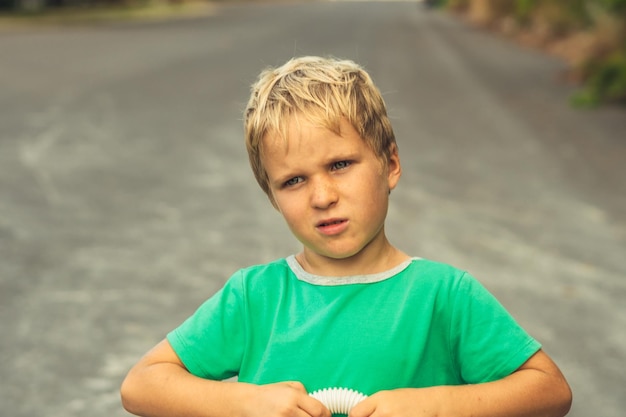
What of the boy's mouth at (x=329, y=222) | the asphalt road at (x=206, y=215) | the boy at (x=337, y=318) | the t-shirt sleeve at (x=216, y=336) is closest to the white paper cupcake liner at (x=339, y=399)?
the boy at (x=337, y=318)

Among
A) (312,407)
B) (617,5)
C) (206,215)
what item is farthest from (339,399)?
(617,5)

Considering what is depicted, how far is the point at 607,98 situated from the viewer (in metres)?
14.3

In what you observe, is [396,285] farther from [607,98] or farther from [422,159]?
[607,98]

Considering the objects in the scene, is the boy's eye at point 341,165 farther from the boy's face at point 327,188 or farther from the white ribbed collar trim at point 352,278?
the white ribbed collar trim at point 352,278

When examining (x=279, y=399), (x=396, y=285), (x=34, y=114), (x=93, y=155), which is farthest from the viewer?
(x=34, y=114)

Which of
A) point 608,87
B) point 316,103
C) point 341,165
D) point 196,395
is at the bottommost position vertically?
point 608,87

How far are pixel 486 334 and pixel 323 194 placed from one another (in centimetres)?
43

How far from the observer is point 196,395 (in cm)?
219

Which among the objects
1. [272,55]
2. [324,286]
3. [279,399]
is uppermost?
[324,286]

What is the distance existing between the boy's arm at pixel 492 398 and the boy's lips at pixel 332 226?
1.12 ft

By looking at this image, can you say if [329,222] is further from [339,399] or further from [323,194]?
[339,399]

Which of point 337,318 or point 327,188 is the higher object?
point 327,188

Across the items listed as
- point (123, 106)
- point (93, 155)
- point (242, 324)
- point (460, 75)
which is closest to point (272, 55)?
point (460, 75)

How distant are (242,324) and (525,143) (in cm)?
888
